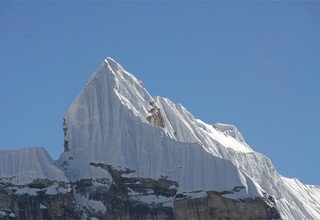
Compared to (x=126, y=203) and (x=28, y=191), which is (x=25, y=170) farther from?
(x=126, y=203)

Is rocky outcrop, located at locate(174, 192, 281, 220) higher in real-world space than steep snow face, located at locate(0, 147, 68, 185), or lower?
lower

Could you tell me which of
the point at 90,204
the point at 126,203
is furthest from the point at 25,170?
the point at 126,203

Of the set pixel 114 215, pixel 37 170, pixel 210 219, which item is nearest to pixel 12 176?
pixel 37 170

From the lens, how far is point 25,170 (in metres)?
196

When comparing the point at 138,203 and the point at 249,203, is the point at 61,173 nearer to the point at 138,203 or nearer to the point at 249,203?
the point at 138,203

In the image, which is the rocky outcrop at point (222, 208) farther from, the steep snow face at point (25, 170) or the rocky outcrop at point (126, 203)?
the steep snow face at point (25, 170)

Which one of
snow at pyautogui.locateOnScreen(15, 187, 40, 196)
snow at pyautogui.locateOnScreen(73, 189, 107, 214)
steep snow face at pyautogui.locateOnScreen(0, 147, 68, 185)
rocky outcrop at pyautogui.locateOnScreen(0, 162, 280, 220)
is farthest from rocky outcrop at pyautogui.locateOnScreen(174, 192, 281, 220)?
snow at pyautogui.locateOnScreen(15, 187, 40, 196)

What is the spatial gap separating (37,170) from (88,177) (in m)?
8.98

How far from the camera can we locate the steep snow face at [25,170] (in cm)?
19362

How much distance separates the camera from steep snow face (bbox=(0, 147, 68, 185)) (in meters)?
194

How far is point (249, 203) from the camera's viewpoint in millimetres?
191375

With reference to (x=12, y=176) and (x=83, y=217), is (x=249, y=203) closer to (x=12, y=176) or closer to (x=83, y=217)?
(x=83, y=217)

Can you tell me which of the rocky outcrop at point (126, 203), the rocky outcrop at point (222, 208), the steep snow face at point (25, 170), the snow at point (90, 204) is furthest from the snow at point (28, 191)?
the rocky outcrop at point (222, 208)

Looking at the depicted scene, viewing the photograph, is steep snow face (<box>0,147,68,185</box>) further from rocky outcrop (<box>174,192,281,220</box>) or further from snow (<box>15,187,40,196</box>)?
rocky outcrop (<box>174,192,281,220</box>)
